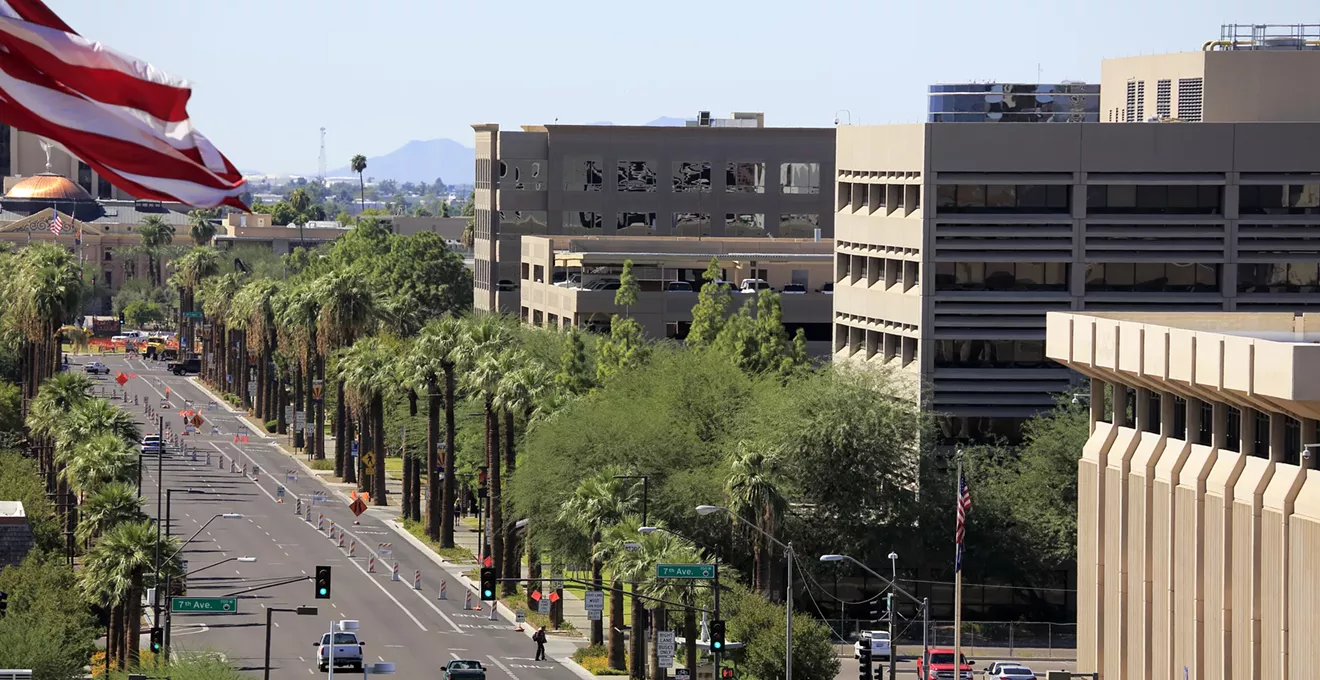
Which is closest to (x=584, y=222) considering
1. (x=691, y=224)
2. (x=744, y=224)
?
(x=691, y=224)

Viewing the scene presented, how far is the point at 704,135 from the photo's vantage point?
6181 inches

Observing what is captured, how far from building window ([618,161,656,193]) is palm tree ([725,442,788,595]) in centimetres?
7923

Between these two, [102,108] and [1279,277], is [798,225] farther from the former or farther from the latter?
[102,108]

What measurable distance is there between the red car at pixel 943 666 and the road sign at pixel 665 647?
7814mm

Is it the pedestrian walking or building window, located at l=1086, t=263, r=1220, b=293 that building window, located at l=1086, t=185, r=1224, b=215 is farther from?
the pedestrian walking

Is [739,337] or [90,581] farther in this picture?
[739,337]

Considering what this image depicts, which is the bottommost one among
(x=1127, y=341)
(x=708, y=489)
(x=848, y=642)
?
(x=848, y=642)

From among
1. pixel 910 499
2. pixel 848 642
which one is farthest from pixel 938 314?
pixel 848 642

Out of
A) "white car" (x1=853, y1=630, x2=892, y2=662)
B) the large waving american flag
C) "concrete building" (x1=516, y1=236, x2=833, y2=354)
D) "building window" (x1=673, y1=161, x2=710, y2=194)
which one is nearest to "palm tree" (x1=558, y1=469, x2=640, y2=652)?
"white car" (x1=853, y1=630, x2=892, y2=662)

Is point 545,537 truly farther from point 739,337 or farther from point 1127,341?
point 1127,341

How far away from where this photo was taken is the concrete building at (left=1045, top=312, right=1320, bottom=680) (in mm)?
47188

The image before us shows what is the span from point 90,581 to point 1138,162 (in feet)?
145

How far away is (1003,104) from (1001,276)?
14118mm

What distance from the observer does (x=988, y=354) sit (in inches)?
3629
